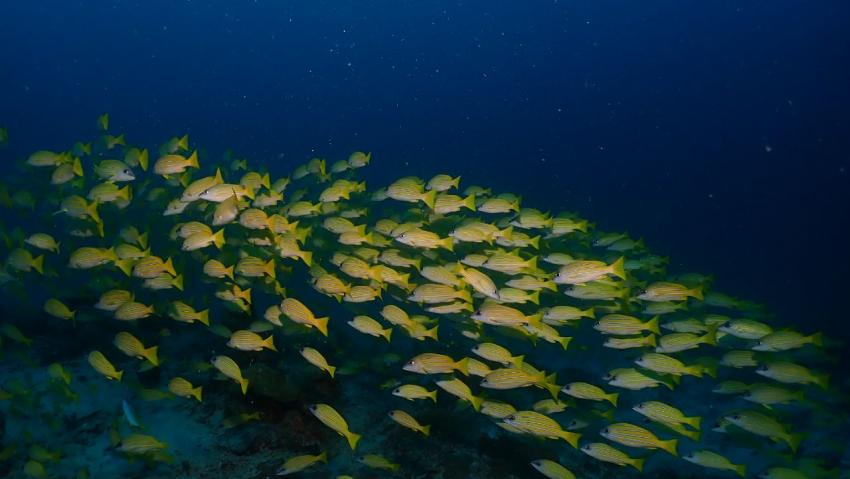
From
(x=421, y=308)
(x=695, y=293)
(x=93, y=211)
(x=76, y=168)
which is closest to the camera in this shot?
(x=695, y=293)

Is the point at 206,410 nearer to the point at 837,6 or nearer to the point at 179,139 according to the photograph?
the point at 179,139

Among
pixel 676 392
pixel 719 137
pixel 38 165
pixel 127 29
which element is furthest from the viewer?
pixel 127 29

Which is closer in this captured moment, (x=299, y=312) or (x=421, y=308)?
(x=299, y=312)

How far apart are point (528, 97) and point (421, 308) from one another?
13448 centimetres

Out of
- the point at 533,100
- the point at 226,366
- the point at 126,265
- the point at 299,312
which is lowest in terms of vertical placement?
the point at 226,366

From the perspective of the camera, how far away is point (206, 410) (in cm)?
720

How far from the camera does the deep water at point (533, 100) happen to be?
75.1 meters

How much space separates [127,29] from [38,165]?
551 ft

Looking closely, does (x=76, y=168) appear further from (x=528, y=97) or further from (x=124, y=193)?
(x=528, y=97)

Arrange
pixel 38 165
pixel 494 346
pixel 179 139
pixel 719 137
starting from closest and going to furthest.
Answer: pixel 494 346, pixel 38 165, pixel 179 139, pixel 719 137

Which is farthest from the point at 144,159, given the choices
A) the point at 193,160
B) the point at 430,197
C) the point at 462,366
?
the point at 462,366

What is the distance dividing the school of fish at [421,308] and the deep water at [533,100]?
2405 centimetres

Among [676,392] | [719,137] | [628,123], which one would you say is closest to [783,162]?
[719,137]

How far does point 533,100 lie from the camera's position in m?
137
